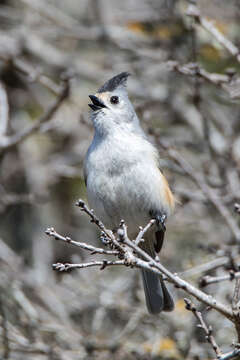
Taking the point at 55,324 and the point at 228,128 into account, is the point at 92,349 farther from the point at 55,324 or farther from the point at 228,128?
the point at 228,128

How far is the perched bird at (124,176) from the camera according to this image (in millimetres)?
3922

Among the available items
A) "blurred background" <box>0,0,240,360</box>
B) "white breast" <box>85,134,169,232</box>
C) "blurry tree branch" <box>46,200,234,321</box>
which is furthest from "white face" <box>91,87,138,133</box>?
"blurry tree branch" <box>46,200,234,321</box>

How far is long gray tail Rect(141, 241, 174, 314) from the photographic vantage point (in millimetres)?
3988

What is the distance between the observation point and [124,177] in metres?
3.90

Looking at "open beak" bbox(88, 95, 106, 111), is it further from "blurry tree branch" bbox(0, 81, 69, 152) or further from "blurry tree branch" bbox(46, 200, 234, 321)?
"blurry tree branch" bbox(46, 200, 234, 321)

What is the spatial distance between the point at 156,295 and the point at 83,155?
8.08 ft

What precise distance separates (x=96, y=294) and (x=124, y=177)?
4.51 ft

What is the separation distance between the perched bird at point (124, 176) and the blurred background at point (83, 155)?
30cm

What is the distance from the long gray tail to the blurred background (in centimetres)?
26

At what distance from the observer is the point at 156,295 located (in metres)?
4.07

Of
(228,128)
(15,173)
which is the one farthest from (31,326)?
(228,128)

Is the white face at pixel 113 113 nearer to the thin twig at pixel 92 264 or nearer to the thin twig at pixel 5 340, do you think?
the thin twig at pixel 5 340

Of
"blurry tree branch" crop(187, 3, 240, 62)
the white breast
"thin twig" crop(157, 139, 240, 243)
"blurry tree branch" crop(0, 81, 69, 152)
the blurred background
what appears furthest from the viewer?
"blurry tree branch" crop(0, 81, 69, 152)

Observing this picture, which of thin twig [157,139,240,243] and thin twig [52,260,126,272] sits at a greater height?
thin twig [157,139,240,243]
